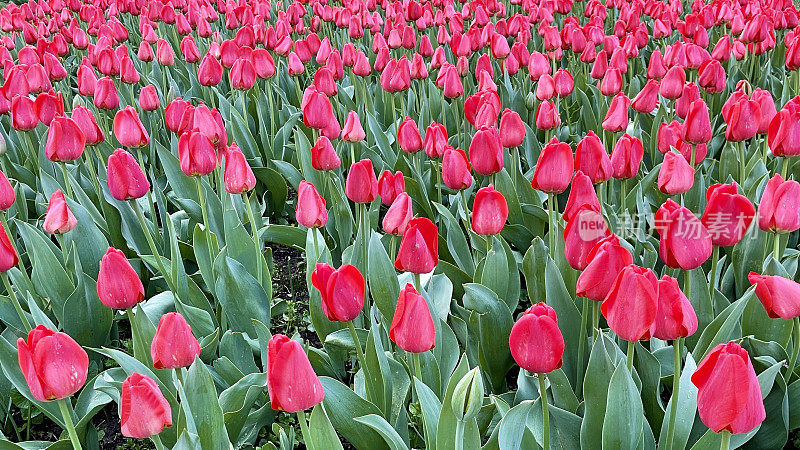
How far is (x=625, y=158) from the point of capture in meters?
2.18

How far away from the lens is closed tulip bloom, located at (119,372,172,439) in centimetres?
129

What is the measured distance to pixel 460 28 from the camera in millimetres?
4488

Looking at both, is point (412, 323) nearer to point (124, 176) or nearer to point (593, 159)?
point (593, 159)

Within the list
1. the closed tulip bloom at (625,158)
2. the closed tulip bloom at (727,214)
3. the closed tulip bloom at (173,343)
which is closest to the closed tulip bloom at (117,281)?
the closed tulip bloom at (173,343)

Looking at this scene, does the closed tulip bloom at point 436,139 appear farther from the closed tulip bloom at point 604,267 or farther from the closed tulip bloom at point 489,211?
the closed tulip bloom at point 604,267

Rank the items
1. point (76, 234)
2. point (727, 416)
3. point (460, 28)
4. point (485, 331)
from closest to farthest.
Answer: point (727, 416) → point (485, 331) → point (76, 234) → point (460, 28)

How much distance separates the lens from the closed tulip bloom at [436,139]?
248 cm

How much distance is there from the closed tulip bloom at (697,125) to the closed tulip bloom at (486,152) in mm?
616

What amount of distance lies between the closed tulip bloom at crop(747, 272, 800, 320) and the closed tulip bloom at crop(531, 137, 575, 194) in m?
0.59

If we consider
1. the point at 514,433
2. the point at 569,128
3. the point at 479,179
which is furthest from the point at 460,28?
the point at 514,433

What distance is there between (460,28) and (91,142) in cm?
250

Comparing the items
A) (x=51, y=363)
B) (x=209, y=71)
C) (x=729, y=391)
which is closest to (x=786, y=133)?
(x=729, y=391)

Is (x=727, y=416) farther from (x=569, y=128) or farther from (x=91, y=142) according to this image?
(x=569, y=128)

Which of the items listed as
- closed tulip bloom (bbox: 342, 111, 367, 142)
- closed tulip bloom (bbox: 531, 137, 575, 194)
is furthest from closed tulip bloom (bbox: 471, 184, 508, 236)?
closed tulip bloom (bbox: 342, 111, 367, 142)
